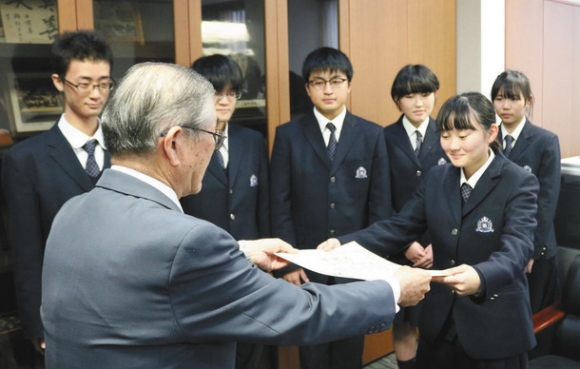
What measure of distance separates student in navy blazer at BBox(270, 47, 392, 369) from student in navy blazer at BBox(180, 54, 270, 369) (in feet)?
0.49

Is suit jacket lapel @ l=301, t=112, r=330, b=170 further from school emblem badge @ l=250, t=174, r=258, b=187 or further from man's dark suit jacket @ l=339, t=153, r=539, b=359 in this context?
man's dark suit jacket @ l=339, t=153, r=539, b=359

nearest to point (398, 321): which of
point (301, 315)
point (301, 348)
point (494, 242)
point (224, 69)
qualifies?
point (301, 348)

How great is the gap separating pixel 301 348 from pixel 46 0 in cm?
181

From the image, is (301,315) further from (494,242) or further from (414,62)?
(414,62)

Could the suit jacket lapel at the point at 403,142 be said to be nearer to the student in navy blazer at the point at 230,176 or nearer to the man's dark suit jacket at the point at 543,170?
the man's dark suit jacket at the point at 543,170

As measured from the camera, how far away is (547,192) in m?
3.18

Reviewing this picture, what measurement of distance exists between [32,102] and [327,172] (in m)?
1.24

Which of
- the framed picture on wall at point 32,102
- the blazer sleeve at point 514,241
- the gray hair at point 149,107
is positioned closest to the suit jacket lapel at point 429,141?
the blazer sleeve at point 514,241

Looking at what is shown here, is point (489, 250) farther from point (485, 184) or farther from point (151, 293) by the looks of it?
point (151, 293)

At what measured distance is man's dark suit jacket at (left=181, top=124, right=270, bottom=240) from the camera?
8.29 feet

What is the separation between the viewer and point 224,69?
2531 millimetres

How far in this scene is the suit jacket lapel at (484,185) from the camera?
2.06m

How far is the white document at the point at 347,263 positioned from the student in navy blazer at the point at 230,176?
61 centimetres

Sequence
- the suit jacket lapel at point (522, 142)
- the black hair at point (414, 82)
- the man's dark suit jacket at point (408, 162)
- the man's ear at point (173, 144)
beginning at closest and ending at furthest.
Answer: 1. the man's ear at point (173, 144)
2. the man's dark suit jacket at point (408, 162)
3. the black hair at point (414, 82)
4. the suit jacket lapel at point (522, 142)
